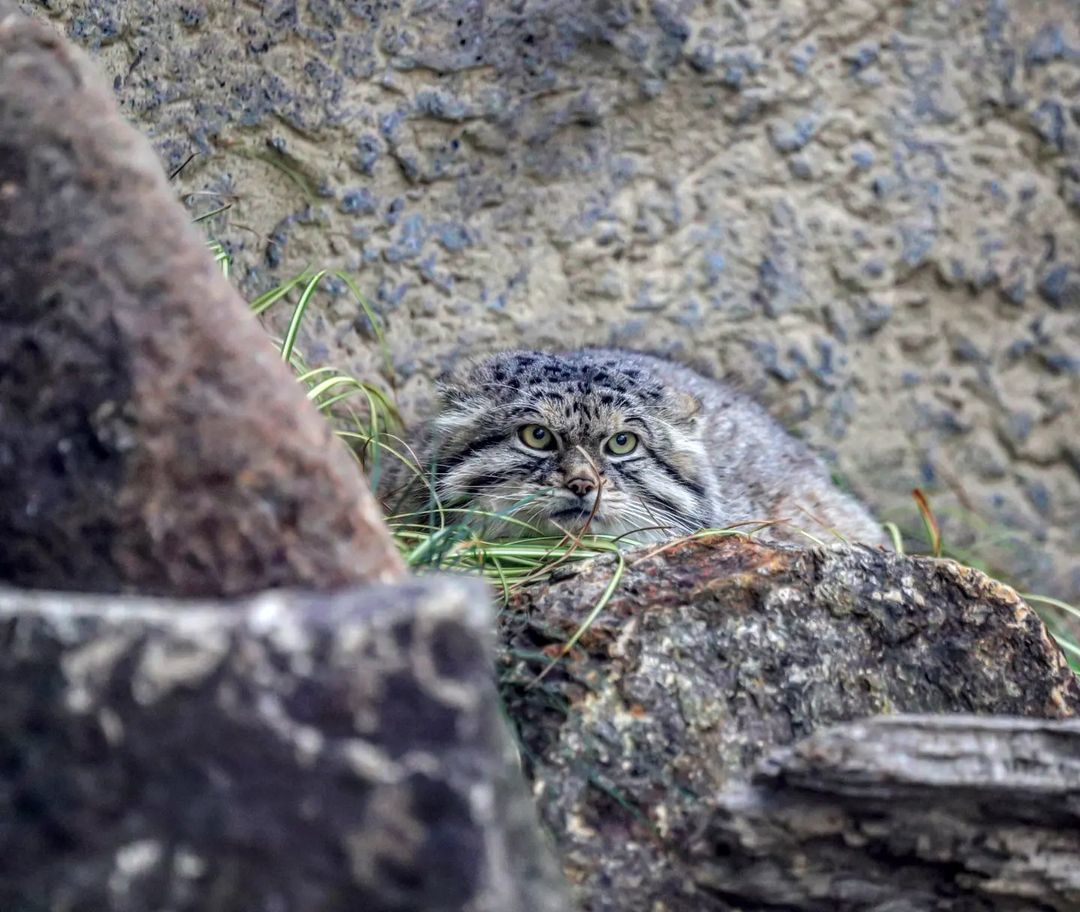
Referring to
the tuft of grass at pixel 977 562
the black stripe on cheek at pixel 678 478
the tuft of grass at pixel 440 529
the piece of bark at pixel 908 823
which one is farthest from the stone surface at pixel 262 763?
the tuft of grass at pixel 977 562

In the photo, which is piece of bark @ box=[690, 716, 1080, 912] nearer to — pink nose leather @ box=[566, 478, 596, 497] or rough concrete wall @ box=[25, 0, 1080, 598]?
pink nose leather @ box=[566, 478, 596, 497]

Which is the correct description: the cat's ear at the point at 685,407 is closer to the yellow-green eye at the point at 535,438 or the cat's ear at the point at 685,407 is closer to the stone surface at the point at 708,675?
the yellow-green eye at the point at 535,438

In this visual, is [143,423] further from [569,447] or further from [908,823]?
[569,447]

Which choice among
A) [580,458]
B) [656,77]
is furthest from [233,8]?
[580,458]

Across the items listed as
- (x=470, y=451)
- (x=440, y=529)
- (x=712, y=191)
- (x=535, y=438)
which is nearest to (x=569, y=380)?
(x=535, y=438)

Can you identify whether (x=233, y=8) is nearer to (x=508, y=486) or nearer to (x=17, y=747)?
(x=508, y=486)
